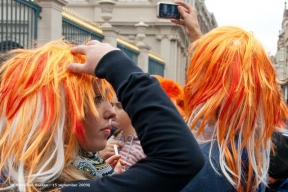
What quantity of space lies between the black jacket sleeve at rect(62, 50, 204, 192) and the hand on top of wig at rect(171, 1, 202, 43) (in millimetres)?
1398

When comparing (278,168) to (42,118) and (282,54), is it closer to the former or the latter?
(42,118)

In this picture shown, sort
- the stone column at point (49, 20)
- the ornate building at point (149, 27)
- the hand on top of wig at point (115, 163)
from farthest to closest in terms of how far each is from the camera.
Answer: the ornate building at point (149, 27) < the stone column at point (49, 20) < the hand on top of wig at point (115, 163)

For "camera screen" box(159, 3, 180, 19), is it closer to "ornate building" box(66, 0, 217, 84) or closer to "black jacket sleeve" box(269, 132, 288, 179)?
"black jacket sleeve" box(269, 132, 288, 179)

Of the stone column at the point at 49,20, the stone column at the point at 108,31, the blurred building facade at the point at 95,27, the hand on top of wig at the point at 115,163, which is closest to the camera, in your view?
the hand on top of wig at the point at 115,163

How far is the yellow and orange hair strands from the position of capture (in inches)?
72.6

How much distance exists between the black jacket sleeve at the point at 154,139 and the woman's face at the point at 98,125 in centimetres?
25

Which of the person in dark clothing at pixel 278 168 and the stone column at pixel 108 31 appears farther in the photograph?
the stone column at pixel 108 31

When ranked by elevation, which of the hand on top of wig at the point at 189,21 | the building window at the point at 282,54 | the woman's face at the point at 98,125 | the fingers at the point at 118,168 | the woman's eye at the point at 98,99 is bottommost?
the building window at the point at 282,54

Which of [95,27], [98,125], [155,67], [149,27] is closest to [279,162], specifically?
[98,125]

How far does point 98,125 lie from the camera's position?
167 cm

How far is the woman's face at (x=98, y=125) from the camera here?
1.65 metres

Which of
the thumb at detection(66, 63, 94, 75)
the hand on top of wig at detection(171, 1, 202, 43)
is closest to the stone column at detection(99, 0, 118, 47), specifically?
the hand on top of wig at detection(171, 1, 202, 43)

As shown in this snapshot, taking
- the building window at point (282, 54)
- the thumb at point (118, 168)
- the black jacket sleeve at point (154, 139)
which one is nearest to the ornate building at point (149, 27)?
the thumb at point (118, 168)

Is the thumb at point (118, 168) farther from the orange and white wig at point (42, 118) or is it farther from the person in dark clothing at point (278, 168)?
the orange and white wig at point (42, 118)
